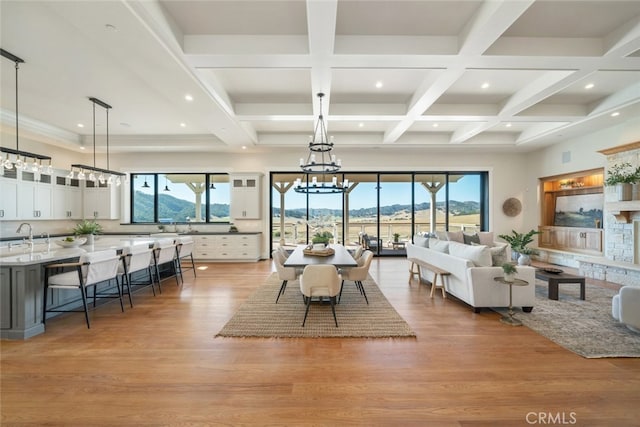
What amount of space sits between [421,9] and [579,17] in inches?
68.7

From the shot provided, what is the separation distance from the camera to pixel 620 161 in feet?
17.9

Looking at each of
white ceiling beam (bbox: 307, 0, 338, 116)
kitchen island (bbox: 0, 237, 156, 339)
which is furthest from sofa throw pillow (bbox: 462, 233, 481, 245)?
kitchen island (bbox: 0, 237, 156, 339)

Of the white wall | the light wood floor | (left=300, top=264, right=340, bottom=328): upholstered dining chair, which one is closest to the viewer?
the light wood floor

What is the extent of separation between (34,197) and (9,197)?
517mm

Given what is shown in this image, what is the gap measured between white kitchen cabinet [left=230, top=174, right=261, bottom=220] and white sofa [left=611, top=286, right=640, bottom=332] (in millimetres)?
7166

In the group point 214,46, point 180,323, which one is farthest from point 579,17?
point 180,323

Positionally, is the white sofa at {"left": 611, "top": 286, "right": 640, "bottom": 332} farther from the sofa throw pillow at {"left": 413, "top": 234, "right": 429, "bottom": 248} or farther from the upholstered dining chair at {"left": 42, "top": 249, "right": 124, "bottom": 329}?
the upholstered dining chair at {"left": 42, "top": 249, "right": 124, "bottom": 329}

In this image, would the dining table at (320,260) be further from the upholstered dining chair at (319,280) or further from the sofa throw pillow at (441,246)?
the sofa throw pillow at (441,246)

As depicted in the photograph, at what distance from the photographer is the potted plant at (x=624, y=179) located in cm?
512

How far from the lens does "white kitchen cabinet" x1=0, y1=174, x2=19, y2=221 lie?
571cm

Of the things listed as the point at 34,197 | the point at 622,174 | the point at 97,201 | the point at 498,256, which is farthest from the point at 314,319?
the point at 97,201

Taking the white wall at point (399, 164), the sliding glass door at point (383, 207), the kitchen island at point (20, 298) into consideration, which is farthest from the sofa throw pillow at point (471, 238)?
the kitchen island at point (20, 298)

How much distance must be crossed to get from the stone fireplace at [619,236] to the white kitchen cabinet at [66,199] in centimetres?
1250

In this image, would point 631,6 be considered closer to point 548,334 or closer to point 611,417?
point 548,334
